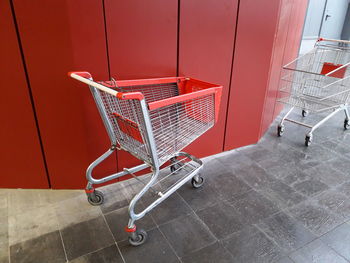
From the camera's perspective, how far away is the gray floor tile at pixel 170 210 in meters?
2.16

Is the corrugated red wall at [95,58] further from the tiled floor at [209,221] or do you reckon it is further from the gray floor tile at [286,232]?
the gray floor tile at [286,232]

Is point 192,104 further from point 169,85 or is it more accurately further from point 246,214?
point 246,214

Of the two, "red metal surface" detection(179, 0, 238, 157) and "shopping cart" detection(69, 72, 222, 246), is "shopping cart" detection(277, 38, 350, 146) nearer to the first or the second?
"red metal surface" detection(179, 0, 238, 157)

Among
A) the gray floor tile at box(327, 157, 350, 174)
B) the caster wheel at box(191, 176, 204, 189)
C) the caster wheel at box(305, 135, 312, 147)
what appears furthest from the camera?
the caster wheel at box(305, 135, 312, 147)

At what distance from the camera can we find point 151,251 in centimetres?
187

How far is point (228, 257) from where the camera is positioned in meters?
1.83

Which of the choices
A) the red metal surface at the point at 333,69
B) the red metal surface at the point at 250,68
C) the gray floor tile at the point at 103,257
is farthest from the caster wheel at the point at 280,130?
the gray floor tile at the point at 103,257

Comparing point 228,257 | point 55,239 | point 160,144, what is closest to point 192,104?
point 160,144

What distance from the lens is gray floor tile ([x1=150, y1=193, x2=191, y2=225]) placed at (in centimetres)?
216

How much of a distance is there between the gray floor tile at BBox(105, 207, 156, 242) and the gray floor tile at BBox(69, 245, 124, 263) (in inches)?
4.4

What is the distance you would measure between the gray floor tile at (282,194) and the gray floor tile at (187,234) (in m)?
0.80

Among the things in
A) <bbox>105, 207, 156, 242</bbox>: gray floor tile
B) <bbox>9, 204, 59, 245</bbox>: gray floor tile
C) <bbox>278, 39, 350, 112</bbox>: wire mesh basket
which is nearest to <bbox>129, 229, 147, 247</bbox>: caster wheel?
<bbox>105, 207, 156, 242</bbox>: gray floor tile

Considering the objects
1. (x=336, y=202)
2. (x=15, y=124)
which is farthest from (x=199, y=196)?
(x=15, y=124)

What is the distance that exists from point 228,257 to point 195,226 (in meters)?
0.36
